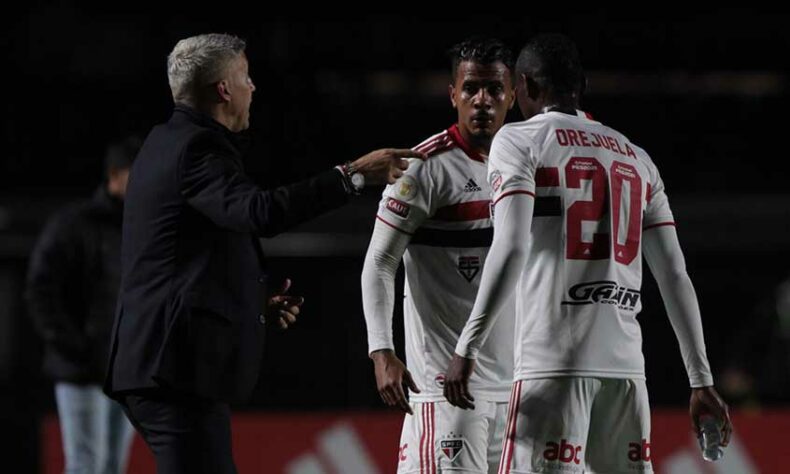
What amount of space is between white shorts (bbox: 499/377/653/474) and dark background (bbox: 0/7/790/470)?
5449 millimetres

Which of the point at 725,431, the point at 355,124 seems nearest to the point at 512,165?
the point at 725,431

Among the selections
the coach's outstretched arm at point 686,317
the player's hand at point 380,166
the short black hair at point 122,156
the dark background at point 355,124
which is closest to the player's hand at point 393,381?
the player's hand at point 380,166

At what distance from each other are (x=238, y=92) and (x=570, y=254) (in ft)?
3.71

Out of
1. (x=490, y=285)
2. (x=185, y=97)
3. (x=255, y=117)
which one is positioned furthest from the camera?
(x=255, y=117)

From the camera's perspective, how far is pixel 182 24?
16.1 meters

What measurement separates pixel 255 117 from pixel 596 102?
4.13 meters

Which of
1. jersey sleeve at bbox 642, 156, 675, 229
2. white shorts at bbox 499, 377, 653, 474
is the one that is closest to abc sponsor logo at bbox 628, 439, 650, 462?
white shorts at bbox 499, 377, 653, 474

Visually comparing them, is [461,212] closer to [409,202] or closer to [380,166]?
[409,202]

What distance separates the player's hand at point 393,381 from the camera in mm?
4438

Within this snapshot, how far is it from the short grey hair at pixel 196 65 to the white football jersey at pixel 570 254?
88 cm

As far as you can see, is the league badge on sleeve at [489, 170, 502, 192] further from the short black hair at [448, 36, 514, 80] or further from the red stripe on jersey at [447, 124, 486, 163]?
the short black hair at [448, 36, 514, 80]

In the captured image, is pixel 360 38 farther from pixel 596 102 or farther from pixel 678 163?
pixel 678 163

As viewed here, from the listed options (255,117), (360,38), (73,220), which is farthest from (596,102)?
(73,220)

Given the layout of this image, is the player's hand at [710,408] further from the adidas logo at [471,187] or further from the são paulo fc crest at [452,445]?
the adidas logo at [471,187]
